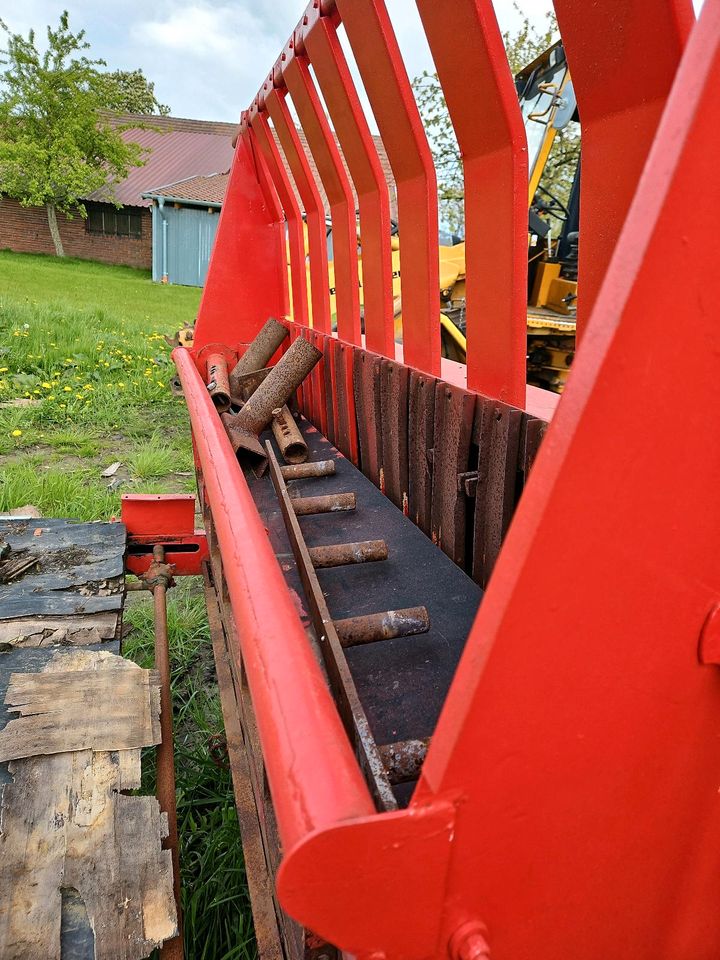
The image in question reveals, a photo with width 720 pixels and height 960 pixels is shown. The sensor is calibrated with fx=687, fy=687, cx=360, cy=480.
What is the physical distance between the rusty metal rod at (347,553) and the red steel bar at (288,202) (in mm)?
1786

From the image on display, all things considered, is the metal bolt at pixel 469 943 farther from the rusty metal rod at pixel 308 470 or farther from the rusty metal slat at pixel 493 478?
the rusty metal rod at pixel 308 470

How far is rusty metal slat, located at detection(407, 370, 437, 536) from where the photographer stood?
75.1 inches

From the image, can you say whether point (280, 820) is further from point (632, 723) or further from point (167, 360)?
point (167, 360)

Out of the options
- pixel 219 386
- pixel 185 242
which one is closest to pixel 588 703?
pixel 219 386

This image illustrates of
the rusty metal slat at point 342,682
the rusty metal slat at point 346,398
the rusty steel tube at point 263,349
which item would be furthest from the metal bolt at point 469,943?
the rusty steel tube at point 263,349

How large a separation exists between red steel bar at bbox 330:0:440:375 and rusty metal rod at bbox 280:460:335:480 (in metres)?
0.57

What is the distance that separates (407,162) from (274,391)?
1.16 m

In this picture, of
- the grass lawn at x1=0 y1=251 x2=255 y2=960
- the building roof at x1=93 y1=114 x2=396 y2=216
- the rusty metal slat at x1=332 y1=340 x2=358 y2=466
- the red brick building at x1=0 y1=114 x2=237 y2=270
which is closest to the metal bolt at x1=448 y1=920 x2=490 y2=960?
the grass lawn at x1=0 y1=251 x2=255 y2=960

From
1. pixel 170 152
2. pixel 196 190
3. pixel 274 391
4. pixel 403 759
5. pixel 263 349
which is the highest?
pixel 170 152

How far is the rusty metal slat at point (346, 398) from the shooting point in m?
2.59

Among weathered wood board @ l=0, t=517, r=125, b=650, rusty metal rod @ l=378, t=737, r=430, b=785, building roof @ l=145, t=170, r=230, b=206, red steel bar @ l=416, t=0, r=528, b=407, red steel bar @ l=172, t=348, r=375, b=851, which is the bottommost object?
weathered wood board @ l=0, t=517, r=125, b=650

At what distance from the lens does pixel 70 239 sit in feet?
85.3

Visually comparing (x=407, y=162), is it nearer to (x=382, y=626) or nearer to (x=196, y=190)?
(x=382, y=626)

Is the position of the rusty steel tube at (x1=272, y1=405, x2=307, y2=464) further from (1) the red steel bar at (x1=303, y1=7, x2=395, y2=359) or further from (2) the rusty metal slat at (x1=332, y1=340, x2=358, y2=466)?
(1) the red steel bar at (x1=303, y1=7, x2=395, y2=359)
